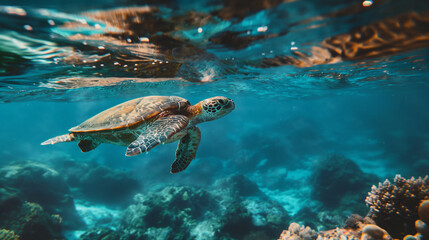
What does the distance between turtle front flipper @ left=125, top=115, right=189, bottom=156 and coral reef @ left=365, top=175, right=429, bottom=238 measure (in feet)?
14.9

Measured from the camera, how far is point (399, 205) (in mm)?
3762

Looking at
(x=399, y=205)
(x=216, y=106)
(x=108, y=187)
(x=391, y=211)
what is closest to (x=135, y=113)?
(x=216, y=106)

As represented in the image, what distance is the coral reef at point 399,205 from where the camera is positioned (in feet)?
11.7

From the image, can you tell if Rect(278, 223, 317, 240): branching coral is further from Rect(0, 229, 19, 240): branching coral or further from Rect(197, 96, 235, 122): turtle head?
Rect(0, 229, 19, 240): branching coral

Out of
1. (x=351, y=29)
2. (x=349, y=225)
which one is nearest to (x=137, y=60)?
(x=351, y=29)

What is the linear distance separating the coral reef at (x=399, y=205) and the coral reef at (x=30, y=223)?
12.6 m

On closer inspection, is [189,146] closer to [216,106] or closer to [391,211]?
[216,106]

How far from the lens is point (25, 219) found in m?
8.94

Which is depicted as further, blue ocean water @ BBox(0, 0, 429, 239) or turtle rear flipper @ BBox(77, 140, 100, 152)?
turtle rear flipper @ BBox(77, 140, 100, 152)

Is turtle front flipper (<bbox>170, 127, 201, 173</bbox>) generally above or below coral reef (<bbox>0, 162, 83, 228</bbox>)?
above

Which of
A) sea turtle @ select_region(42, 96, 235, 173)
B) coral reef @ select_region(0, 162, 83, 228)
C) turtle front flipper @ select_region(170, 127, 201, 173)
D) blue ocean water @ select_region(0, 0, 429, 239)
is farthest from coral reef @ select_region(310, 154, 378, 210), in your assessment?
coral reef @ select_region(0, 162, 83, 228)

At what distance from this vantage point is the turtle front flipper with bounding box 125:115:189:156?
3460mm

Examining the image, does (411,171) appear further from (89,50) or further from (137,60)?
(89,50)

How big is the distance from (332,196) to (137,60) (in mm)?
15182
